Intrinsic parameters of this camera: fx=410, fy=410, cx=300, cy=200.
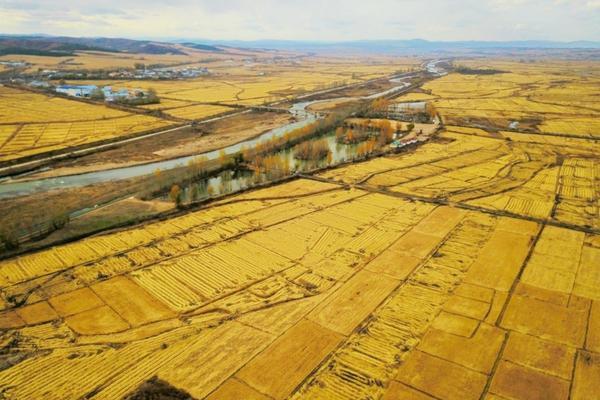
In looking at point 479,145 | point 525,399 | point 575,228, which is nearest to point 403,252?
point 525,399

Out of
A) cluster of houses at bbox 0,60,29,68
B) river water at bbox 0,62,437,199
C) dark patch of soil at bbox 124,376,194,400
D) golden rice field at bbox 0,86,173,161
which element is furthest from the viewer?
cluster of houses at bbox 0,60,29,68

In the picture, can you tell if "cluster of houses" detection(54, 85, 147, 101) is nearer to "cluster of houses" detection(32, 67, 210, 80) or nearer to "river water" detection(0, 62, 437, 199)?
"cluster of houses" detection(32, 67, 210, 80)

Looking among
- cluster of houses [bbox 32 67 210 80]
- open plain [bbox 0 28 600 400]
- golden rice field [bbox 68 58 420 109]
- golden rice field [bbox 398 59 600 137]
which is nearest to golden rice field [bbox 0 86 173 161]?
open plain [bbox 0 28 600 400]

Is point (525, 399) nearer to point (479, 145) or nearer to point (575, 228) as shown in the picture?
point (575, 228)

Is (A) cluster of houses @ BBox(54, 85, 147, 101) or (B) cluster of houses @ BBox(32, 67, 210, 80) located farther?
(B) cluster of houses @ BBox(32, 67, 210, 80)

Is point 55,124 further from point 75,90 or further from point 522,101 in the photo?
point 522,101

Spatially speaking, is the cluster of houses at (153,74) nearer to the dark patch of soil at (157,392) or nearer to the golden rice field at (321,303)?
the golden rice field at (321,303)

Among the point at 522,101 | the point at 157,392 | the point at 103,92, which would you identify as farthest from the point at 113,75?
the point at 157,392
